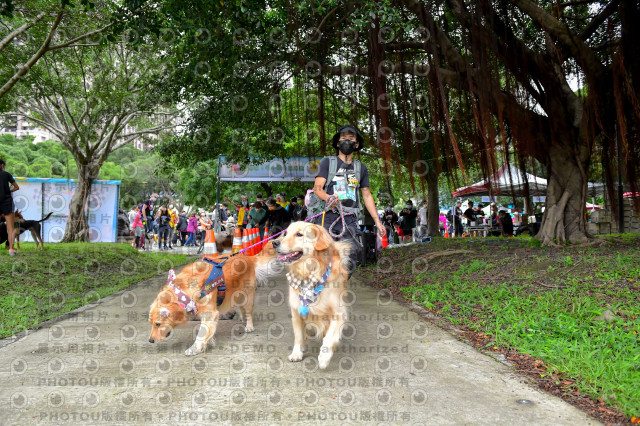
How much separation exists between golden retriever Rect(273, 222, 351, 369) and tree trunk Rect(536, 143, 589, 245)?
6123 millimetres

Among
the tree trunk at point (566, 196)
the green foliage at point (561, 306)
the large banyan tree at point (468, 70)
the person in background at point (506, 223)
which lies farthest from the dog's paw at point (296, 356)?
the person in background at point (506, 223)

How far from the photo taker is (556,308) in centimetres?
445

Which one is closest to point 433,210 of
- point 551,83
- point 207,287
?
point 551,83

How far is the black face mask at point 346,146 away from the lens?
4.23 meters

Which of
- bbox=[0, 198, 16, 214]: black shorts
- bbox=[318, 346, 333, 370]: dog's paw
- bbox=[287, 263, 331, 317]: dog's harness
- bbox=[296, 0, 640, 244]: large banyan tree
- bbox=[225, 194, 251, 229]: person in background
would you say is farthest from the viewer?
bbox=[225, 194, 251, 229]: person in background

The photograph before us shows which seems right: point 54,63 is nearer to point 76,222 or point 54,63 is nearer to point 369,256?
point 76,222

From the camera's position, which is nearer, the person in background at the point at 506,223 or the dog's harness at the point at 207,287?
the dog's harness at the point at 207,287

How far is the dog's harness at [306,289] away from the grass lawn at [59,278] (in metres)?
3.05

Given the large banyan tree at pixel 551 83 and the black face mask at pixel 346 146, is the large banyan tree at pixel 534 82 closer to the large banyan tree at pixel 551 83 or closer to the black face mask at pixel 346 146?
the large banyan tree at pixel 551 83

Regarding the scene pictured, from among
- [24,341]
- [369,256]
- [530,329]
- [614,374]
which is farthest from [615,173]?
[24,341]

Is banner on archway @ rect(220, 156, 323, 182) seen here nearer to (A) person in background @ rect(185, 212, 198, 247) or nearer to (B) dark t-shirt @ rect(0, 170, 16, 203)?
(A) person in background @ rect(185, 212, 198, 247)

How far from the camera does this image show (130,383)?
2.96 meters

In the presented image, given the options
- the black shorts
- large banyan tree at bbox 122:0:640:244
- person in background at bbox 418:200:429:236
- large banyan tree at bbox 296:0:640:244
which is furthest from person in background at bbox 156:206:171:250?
large banyan tree at bbox 296:0:640:244

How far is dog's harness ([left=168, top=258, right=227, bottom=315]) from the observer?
358 centimetres
